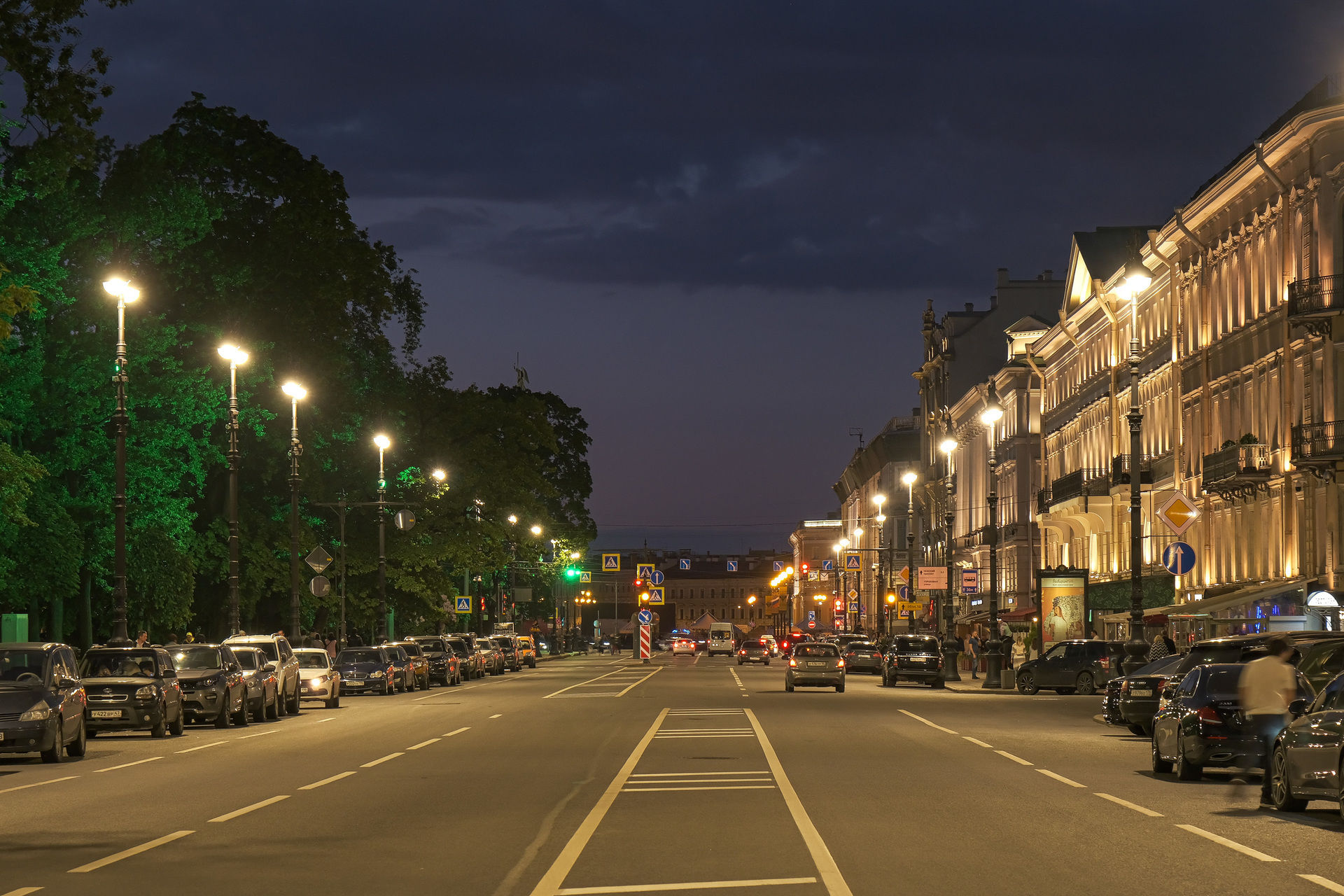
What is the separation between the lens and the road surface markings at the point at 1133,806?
17.2 meters

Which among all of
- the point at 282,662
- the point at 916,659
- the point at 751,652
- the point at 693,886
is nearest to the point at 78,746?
the point at 282,662

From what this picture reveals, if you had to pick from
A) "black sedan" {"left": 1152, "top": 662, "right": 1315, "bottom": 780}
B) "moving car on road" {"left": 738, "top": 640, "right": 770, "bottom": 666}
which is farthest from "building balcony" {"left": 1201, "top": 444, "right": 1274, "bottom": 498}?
"moving car on road" {"left": 738, "top": 640, "right": 770, "bottom": 666}

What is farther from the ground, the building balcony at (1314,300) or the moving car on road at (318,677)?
the building balcony at (1314,300)

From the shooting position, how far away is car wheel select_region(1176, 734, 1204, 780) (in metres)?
21.7

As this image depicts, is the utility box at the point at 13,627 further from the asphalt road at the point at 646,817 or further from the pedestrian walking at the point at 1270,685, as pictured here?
the pedestrian walking at the point at 1270,685

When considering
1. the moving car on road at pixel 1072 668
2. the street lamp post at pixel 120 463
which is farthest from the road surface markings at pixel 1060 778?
the moving car on road at pixel 1072 668

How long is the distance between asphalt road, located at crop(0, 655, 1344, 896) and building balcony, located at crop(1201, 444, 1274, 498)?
62.5ft

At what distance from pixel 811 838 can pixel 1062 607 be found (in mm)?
54083

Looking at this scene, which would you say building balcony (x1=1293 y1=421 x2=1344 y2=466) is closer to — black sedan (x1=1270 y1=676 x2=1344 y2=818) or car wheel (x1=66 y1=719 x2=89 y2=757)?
black sedan (x1=1270 y1=676 x2=1344 y2=818)

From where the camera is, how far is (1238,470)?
50.4 m

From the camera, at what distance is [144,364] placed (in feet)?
166

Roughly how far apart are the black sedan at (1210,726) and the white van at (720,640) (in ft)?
336

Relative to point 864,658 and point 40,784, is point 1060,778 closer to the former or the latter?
point 40,784

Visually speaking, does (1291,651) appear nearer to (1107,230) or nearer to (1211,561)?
(1211,561)
